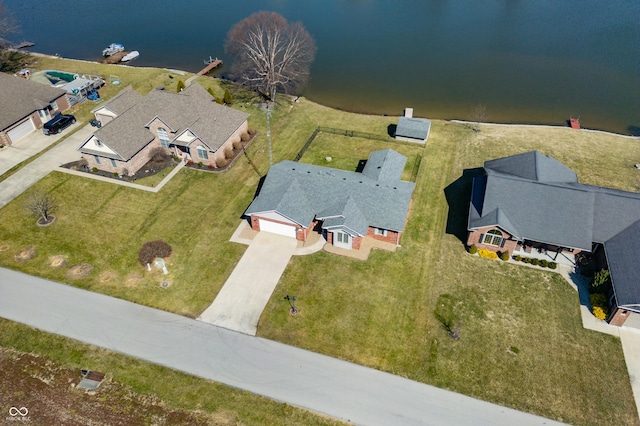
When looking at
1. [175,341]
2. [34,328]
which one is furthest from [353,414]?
[34,328]

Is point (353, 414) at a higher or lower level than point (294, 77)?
lower

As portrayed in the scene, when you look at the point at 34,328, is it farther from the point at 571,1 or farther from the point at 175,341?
the point at 571,1

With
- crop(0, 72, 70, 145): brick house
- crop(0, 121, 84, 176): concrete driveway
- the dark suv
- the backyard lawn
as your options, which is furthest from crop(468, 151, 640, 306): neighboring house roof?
crop(0, 72, 70, 145): brick house

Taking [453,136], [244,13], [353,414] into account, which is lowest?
[353,414]

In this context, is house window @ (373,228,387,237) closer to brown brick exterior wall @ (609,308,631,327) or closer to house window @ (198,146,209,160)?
brown brick exterior wall @ (609,308,631,327)

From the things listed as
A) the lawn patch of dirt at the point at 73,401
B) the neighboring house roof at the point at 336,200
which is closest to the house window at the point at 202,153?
the neighboring house roof at the point at 336,200

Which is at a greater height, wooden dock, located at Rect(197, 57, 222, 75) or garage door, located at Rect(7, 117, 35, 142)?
wooden dock, located at Rect(197, 57, 222, 75)

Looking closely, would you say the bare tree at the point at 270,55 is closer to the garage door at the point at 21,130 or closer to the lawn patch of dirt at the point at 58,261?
the garage door at the point at 21,130
